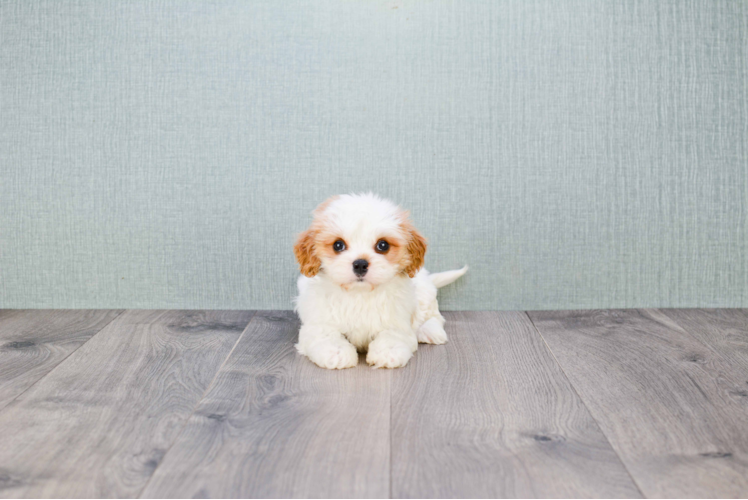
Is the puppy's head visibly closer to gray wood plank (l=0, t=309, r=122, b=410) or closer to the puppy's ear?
the puppy's ear

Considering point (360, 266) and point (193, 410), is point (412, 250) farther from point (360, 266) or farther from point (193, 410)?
point (193, 410)

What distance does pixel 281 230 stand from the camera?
7.02 feet

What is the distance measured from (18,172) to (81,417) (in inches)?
50.4

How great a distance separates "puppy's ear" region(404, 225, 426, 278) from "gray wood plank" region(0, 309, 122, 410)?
98 cm

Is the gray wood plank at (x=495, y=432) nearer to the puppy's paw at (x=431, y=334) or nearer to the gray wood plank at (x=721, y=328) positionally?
the puppy's paw at (x=431, y=334)

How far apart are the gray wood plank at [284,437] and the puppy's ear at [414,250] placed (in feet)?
0.94

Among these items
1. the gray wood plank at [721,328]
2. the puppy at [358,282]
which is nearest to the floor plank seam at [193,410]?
the puppy at [358,282]

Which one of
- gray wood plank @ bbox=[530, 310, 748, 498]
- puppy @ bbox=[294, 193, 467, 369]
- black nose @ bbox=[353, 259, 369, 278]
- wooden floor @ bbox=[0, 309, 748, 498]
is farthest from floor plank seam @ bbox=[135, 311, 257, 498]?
gray wood plank @ bbox=[530, 310, 748, 498]

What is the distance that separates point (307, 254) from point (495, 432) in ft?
2.23

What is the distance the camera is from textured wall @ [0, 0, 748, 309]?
81.5 inches

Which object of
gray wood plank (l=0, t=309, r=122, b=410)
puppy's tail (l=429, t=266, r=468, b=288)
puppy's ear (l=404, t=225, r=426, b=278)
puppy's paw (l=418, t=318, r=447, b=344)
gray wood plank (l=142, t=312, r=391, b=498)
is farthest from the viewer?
puppy's tail (l=429, t=266, r=468, b=288)

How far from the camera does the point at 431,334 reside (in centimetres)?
179

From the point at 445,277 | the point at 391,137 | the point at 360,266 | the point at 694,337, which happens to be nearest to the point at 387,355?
the point at 360,266

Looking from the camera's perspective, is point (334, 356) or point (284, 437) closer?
point (284, 437)
